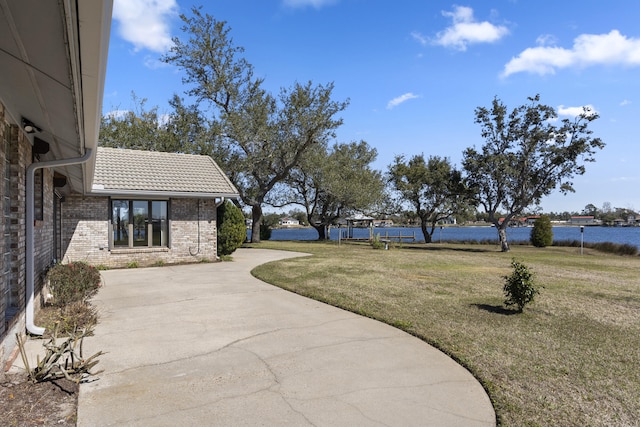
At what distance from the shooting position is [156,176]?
1489cm

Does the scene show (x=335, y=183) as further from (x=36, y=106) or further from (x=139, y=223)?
(x=36, y=106)

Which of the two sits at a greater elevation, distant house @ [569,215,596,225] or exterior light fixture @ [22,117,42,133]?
exterior light fixture @ [22,117,42,133]

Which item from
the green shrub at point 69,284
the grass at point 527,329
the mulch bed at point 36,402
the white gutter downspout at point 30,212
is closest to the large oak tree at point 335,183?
the grass at point 527,329

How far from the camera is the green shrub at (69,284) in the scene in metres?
6.93

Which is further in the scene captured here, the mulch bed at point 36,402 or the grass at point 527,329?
the grass at point 527,329

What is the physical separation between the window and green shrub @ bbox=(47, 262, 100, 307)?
22.3 ft

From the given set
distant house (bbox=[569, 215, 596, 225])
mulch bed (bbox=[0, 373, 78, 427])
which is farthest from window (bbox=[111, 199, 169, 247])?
distant house (bbox=[569, 215, 596, 225])

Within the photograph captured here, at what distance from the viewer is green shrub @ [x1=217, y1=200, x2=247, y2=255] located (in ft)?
54.2

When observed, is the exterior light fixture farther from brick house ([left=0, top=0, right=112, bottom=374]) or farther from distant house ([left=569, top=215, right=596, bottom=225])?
distant house ([left=569, top=215, right=596, bottom=225])

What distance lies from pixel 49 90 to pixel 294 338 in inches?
158

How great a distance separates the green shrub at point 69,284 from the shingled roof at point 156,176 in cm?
601

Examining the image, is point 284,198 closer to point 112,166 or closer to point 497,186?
point 497,186

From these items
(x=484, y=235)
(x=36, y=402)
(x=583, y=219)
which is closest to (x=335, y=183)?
(x=36, y=402)

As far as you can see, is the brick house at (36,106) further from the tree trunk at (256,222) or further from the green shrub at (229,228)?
the tree trunk at (256,222)
